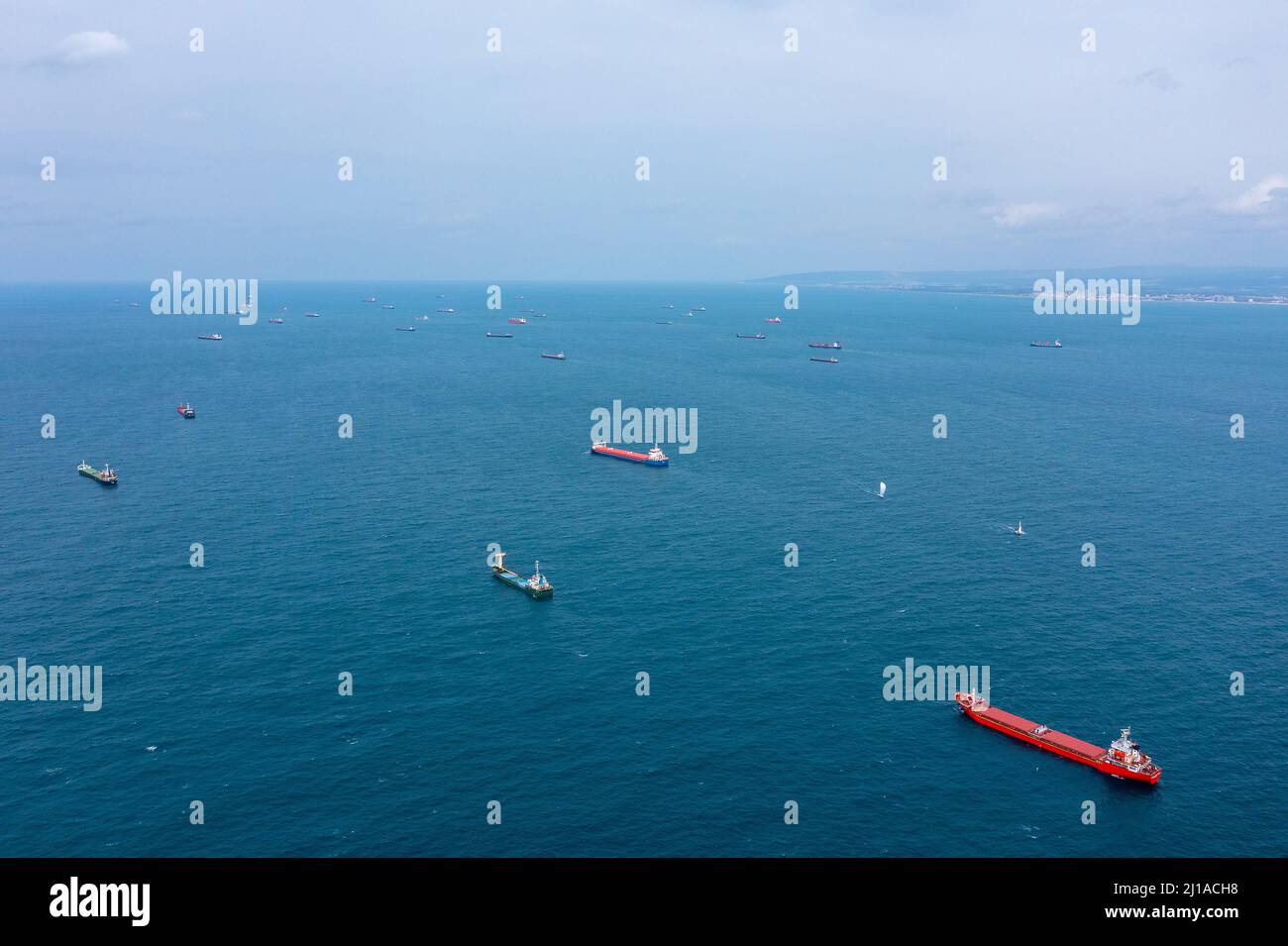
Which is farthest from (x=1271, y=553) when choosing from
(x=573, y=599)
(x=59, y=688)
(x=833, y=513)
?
(x=59, y=688)

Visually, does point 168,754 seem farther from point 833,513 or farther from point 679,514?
point 833,513

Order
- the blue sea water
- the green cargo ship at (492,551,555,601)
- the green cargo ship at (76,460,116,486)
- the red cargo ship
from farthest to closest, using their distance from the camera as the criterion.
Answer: the green cargo ship at (76,460,116,486)
the green cargo ship at (492,551,555,601)
the red cargo ship
the blue sea water

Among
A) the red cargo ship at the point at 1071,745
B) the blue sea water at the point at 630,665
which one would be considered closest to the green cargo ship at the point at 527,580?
the blue sea water at the point at 630,665

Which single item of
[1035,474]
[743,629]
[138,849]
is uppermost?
[1035,474]

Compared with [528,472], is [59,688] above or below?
below

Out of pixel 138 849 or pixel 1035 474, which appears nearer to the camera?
pixel 138 849

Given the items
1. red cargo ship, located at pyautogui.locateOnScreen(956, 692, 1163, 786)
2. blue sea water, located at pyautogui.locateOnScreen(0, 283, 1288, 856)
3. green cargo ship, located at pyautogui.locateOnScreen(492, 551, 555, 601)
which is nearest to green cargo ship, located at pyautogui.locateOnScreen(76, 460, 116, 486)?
blue sea water, located at pyautogui.locateOnScreen(0, 283, 1288, 856)

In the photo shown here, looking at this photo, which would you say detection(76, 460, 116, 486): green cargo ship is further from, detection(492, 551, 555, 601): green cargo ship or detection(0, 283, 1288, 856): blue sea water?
detection(492, 551, 555, 601): green cargo ship

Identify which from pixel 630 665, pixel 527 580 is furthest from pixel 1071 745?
pixel 527 580
